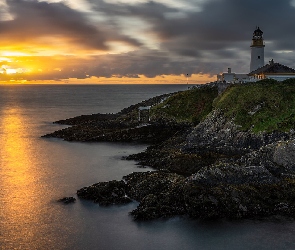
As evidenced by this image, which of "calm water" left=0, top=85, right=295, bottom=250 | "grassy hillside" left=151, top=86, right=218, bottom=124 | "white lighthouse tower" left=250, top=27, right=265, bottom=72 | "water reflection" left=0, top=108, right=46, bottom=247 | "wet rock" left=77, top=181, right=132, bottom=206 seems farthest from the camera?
"white lighthouse tower" left=250, top=27, right=265, bottom=72

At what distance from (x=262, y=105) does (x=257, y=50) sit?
38739 millimetres

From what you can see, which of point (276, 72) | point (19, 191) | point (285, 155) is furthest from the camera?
point (276, 72)

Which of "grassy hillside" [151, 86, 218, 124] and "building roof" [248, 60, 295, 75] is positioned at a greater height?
"building roof" [248, 60, 295, 75]

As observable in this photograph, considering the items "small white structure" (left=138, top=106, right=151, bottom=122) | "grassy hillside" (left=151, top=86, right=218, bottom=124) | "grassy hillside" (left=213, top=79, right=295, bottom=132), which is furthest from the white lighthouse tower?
"small white structure" (left=138, top=106, right=151, bottom=122)

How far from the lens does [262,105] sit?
57.3m

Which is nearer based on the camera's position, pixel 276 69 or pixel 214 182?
pixel 214 182

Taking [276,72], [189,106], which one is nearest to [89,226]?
[189,106]

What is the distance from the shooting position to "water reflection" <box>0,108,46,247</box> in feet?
96.0

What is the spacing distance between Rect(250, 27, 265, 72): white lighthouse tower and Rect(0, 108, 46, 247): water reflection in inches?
2195

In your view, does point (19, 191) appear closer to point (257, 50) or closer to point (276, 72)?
point (276, 72)

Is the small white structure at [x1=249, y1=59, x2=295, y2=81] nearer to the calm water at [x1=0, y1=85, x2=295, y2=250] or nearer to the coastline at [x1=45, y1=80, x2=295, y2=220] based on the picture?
the coastline at [x1=45, y1=80, x2=295, y2=220]

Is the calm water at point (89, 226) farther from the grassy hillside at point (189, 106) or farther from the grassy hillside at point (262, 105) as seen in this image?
the grassy hillside at point (189, 106)

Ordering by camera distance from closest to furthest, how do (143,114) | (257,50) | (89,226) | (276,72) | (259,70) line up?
(89,226) → (276,72) → (143,114) → (259,70) → (257,50)

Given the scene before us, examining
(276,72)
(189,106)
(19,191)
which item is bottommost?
(19,191)
